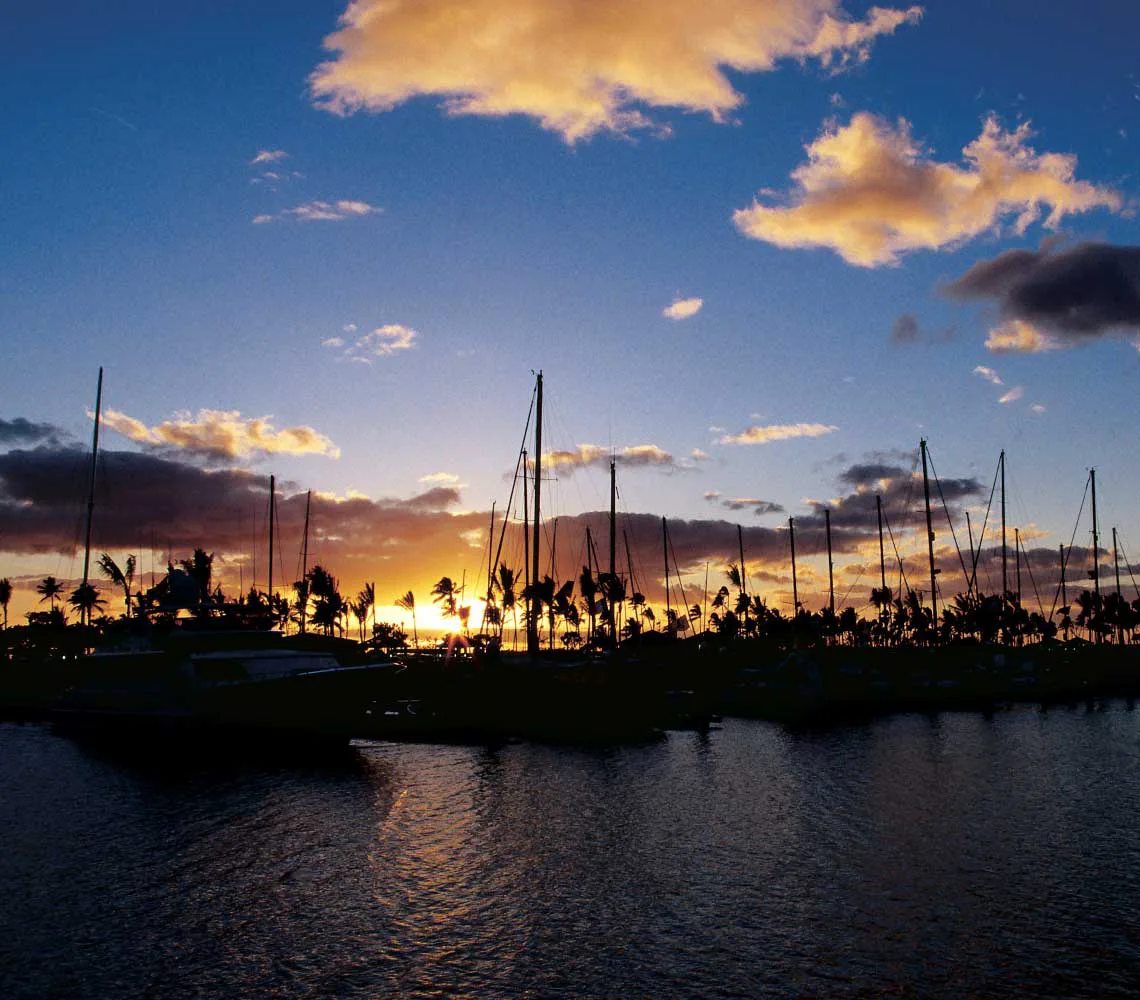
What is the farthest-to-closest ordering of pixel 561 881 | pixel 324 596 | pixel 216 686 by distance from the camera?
pixel 324 596 → pixel 216 686 → pixel 561 881

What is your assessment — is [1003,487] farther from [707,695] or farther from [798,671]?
[707,695]

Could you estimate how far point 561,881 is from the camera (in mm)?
23719

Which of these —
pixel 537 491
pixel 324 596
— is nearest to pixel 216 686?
pixel 537 491

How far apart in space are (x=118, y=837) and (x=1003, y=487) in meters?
105

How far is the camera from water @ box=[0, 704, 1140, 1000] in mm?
17422

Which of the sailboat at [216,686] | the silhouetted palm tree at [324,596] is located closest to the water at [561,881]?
the sailboat at [216,686]

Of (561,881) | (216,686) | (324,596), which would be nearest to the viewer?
(561,881)

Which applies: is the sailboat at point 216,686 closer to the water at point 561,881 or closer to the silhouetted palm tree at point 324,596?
the water at point 561,881

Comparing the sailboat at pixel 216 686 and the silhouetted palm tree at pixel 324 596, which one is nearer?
the sailboat at pixel 216 686

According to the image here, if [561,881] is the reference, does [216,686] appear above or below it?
above

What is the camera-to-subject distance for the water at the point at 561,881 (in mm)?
17422

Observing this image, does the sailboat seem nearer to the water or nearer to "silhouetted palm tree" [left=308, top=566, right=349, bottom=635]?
the water

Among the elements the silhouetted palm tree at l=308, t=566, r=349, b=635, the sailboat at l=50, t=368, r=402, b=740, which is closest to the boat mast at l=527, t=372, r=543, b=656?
the sailboat at l=50, t=368, r=402, b=740

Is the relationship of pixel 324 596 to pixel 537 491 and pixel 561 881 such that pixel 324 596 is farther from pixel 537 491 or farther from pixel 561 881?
pixel 561 881
